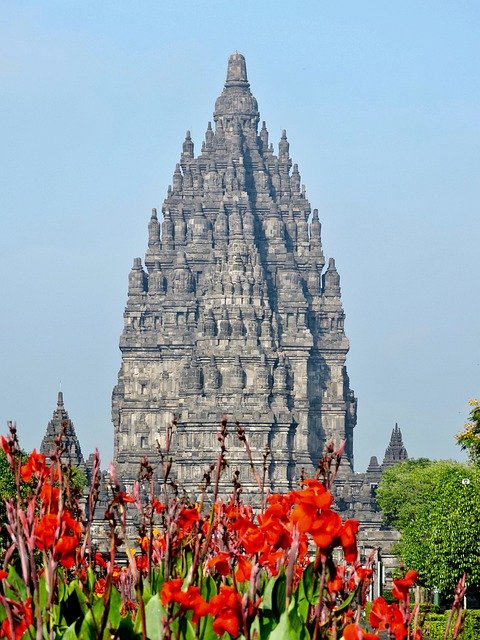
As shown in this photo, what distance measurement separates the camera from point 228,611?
44.1 feet

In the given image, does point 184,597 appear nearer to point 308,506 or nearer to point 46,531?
point 308,506

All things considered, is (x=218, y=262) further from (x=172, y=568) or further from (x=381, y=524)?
(x=172, y=568)

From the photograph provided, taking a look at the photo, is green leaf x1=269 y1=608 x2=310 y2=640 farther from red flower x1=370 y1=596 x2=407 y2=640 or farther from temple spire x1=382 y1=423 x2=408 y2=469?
temple spire x1=382 y1=423 x2=408 y2=469

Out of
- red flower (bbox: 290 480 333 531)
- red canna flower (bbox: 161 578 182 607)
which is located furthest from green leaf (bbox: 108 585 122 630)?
red flower (bbox: 290 480 333 531)

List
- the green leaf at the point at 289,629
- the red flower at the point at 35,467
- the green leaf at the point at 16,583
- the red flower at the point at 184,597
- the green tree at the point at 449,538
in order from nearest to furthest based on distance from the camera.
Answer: the red flower at the point at 184,597 < the green leaf at the point at 289,629 < the green leaf at the point at 16,583 < the red flower at the point at 35,467 < the green tree at the point at 449,538

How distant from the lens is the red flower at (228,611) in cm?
1338

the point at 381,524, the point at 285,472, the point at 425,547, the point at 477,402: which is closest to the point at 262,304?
the point at 285,472

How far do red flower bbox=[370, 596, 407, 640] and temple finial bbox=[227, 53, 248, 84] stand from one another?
515ft

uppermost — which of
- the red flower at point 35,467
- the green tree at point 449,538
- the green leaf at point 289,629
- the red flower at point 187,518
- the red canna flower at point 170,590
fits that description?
the green tree at point 449,538

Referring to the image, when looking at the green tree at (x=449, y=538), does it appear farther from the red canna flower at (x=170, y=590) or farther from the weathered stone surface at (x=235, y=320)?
the weathered stone surface at (x=235, y=320)

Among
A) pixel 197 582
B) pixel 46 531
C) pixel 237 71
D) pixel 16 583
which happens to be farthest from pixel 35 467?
pixel 237 71

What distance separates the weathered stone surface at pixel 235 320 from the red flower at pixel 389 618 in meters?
127

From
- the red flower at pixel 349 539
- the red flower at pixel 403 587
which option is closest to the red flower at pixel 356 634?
the red flower at pixel 349 539

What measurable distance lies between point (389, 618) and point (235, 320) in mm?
138701
